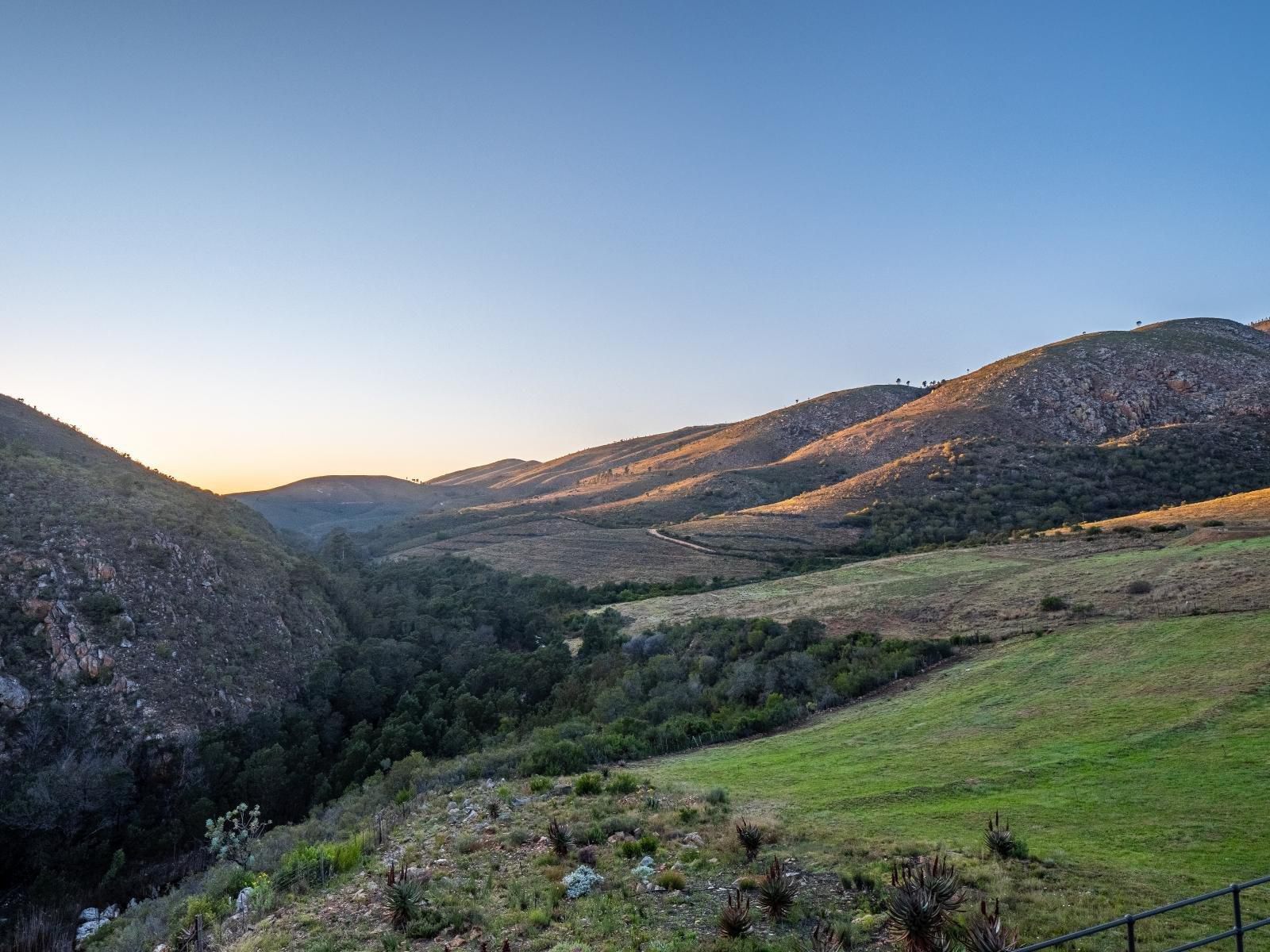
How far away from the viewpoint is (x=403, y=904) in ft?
30.2

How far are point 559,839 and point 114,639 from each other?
23873mm

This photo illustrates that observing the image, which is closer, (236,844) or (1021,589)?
(236,844)

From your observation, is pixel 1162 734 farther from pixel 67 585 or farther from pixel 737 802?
pixel 67 585

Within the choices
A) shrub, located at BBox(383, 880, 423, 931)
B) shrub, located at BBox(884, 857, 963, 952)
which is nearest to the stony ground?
shrub, located at BBox(383, 880, 423, 931)

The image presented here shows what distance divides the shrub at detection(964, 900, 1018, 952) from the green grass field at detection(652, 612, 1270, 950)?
53cm

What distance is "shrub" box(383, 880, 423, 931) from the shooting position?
9102 mm

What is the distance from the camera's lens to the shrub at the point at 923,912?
6664mm

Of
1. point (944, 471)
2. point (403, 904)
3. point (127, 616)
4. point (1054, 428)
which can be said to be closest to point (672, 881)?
point (403, 904)

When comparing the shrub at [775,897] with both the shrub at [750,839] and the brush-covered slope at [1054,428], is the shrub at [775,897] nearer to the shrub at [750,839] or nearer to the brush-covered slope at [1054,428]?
the shrub at [750,839]

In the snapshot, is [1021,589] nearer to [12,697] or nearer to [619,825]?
[619,825]

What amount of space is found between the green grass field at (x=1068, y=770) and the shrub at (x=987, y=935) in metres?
0.53

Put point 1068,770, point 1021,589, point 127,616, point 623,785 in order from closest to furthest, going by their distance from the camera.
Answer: point 1068,770 → point 623,785 → point 1021,589 → point 127,616

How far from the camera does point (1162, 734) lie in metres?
12.0

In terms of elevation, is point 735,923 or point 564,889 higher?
point 735,923
